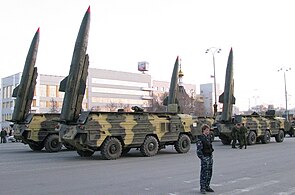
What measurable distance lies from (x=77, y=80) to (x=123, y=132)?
3.18 metres

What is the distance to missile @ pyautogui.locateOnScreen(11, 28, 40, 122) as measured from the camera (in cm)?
2200

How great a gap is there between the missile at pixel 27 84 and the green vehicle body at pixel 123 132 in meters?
6.11

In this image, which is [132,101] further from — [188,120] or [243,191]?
[243,191]

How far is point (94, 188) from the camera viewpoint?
A: 30.0 ft

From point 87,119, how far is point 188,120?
574 centimetres

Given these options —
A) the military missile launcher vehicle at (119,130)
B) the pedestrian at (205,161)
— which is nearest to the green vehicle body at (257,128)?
the military missile launcher vehicle at (119,130)

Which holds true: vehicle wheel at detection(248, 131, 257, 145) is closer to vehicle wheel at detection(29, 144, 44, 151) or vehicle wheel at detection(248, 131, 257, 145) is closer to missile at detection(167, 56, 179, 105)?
missile at detection(167, 56, 179, 105)

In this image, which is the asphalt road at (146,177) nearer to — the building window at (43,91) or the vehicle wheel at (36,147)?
the vehicle wheel at (36,147)

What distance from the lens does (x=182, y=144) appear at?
18.8 meters

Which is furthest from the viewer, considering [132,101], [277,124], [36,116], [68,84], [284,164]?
[132,101]

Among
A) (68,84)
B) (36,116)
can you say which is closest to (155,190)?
(68,84)

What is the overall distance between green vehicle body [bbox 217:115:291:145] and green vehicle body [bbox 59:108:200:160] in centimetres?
601

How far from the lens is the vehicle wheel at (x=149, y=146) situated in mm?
17031

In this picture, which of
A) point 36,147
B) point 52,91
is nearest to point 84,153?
point 36,147
